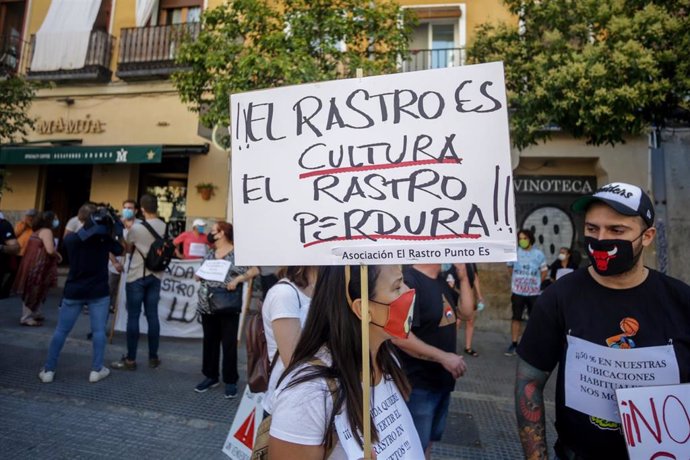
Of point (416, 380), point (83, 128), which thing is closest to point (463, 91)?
point (416, 380)

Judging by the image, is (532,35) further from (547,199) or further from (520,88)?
(547,199)

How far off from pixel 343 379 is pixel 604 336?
104 centimetres

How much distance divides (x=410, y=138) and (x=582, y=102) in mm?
5237

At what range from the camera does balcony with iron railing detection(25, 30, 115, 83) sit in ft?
36.8

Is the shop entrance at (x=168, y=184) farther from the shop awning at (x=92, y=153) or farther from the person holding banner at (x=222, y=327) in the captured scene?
the person holding banner at (x=222, y=327)

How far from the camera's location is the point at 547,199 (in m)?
9.87

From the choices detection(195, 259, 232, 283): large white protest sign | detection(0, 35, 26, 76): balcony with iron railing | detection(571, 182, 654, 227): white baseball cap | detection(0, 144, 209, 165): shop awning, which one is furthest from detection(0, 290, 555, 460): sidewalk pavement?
detection(0, 35, 26, 76): balcony with iron railing

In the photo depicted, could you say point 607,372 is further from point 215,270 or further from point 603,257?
point 215,270

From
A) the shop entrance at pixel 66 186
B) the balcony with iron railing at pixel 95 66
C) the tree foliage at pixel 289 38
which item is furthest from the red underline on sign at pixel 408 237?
the shop entrance at pixel 66 186

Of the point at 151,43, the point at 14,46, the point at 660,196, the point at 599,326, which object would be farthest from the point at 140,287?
the point at 14,46

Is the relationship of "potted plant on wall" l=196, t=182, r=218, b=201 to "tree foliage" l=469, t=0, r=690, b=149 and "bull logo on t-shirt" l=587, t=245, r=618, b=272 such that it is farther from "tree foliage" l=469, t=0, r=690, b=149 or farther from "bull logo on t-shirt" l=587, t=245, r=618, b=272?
"bull logo on t-shirt" l=587, t=245, r=618, b=272

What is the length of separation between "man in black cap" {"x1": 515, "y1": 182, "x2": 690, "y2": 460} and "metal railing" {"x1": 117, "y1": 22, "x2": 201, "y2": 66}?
11357 mm

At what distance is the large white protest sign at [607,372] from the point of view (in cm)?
155

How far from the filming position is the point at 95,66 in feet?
36.6
